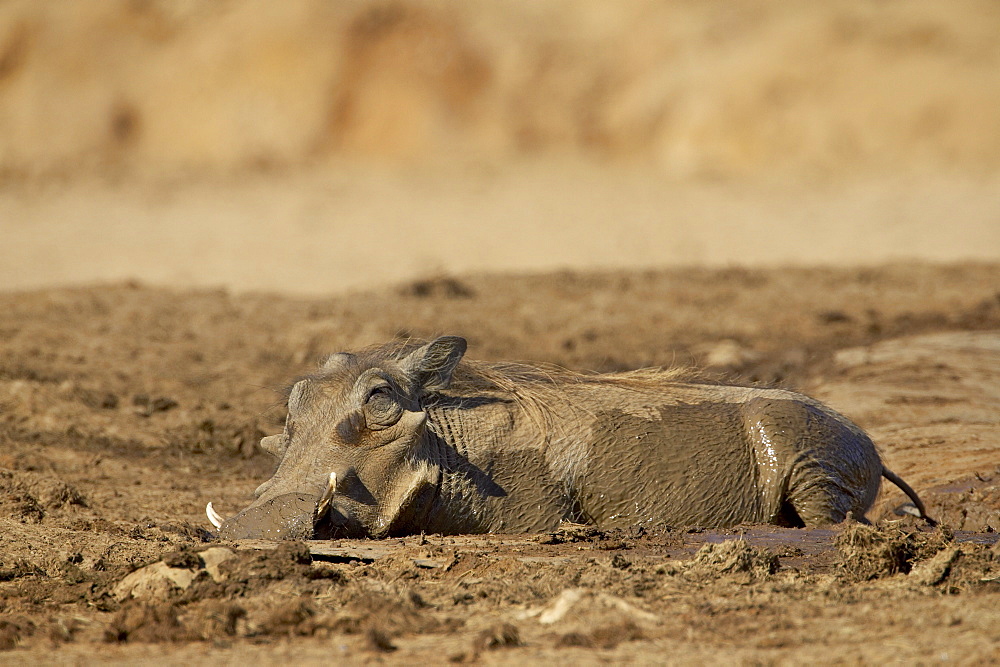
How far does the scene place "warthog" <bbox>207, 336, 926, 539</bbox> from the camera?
4520mm

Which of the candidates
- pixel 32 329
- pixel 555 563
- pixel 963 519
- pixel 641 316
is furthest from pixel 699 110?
pixel 555 563

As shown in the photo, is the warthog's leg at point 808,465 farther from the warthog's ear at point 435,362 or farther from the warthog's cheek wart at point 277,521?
the warthog's cheek wart at point 277,521

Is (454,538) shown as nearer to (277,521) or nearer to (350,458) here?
(350,458)

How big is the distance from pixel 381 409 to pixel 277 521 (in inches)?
24.8

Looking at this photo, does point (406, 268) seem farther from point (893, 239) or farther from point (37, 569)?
point (37, 569)

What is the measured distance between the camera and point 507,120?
22.8 metres

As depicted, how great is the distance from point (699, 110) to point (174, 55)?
10306 mm

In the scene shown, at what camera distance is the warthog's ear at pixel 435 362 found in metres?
4.82

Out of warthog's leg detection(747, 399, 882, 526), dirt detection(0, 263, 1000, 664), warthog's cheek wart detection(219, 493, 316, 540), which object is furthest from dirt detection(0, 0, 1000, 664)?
warthog's leg detection(747, 399, 882, 526)

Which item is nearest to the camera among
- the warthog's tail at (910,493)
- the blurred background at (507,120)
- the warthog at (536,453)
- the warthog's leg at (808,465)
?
the warthog at (536,453)

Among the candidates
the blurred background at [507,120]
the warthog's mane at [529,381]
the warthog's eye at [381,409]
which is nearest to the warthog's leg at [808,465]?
the warthog's mane at [529,381]

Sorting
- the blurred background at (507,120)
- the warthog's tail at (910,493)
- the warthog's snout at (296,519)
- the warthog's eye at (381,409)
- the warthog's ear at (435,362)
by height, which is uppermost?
the blurred background at (507,120)

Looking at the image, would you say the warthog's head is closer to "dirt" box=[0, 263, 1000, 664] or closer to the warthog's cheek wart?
the warthog's cheek wart

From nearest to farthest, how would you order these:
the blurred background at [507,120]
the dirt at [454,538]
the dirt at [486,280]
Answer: the dirt at [454,538], the dirt at [486,280], the blurred background at [507,120]
